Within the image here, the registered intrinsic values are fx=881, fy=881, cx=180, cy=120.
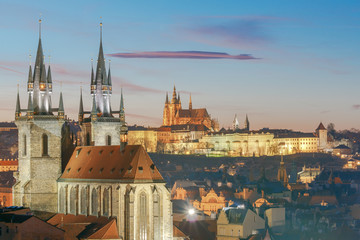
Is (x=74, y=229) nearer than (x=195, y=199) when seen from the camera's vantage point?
Yes

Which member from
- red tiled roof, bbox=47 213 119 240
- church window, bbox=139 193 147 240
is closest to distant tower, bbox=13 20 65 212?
red tiled roof, bbox=47 213 119 240

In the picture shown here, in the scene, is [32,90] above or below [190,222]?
above

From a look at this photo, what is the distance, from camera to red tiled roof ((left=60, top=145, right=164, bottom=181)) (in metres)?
74.9

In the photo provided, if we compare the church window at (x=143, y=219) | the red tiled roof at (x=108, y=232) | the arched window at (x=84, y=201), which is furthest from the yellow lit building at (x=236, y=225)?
the red tiled roof at (x=108, y=232)

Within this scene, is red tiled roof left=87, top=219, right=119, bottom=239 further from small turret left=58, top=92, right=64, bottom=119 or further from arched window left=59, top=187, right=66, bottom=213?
small turret left=58, top=92, right=64, bottom=119

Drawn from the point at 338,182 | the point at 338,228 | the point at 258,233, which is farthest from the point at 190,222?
the point at 338,182

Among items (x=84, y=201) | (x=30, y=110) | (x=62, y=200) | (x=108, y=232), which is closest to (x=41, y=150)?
(x=30, y=110)

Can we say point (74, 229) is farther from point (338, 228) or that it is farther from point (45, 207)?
point (338, 228)

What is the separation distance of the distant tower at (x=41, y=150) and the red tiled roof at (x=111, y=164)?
1743 millimetres

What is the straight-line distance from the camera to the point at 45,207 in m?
83.9

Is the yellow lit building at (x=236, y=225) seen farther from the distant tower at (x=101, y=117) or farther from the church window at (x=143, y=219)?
the church window at (x=143, y=219)

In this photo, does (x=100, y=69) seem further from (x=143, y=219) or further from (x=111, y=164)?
(x=143, y=219)

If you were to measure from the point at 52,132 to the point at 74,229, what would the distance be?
12.0m

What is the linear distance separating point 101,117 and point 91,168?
888 cm
